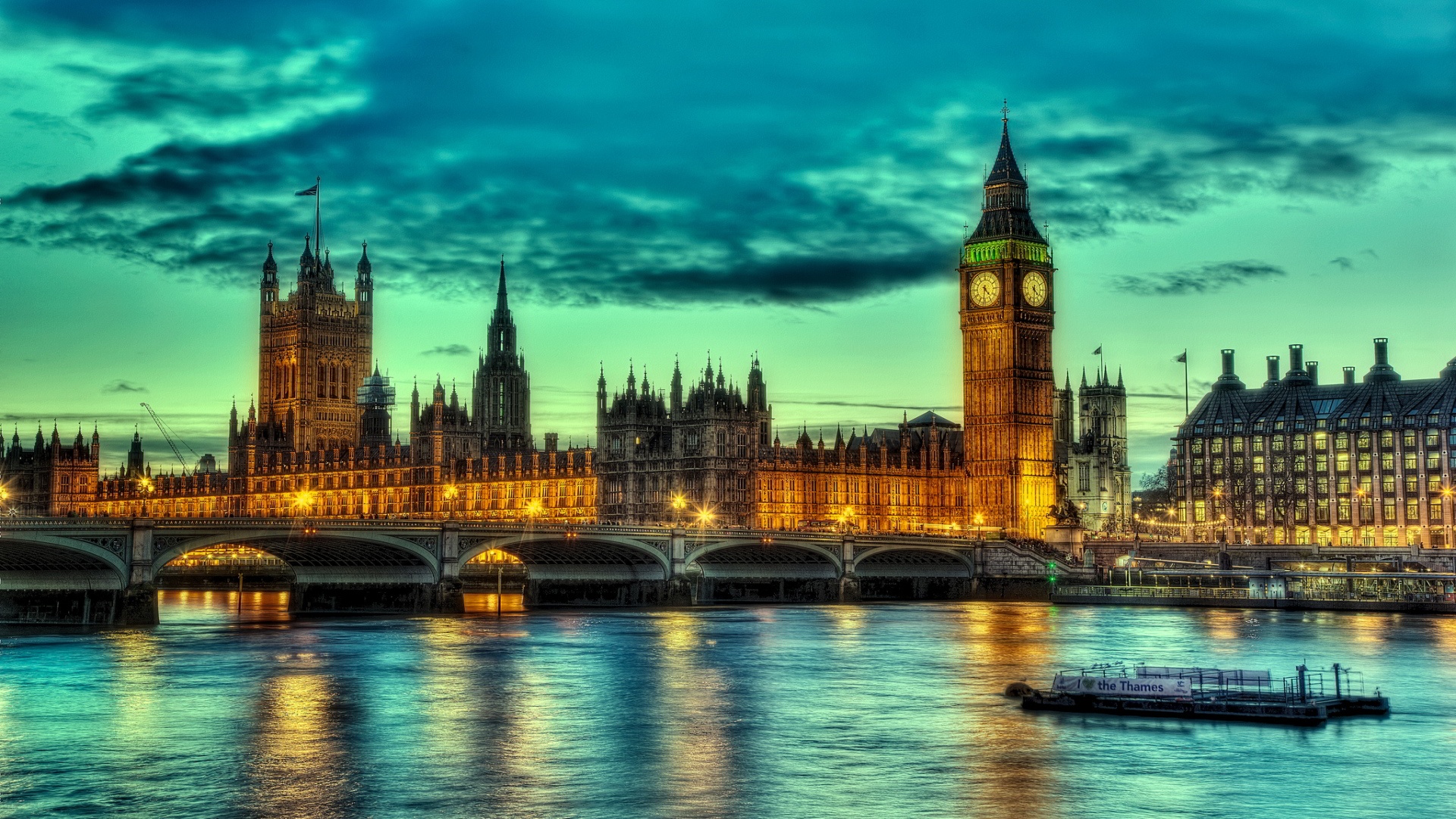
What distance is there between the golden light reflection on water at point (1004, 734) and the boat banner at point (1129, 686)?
77.1 inches

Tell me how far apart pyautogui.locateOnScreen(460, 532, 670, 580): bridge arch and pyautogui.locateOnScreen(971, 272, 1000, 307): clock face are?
60710 millimetres

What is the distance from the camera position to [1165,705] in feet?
188

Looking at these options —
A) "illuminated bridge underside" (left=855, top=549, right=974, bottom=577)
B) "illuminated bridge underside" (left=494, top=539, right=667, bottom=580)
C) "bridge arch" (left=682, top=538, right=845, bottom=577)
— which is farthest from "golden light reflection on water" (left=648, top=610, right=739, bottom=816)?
"illuminated bridge underside" (left=855, top=549, right=974, bottom=577)

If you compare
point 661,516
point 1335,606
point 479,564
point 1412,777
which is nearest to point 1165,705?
point 1412,777

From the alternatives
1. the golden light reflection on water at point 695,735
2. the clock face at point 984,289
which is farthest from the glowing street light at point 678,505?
the golden light reflection on water at point 695,735

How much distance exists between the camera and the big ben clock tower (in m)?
184

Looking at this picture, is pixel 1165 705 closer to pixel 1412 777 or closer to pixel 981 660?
Answer: pixel 1412 777

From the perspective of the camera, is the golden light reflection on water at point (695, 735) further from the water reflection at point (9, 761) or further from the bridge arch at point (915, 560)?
the bridge arch at point (915, 560)

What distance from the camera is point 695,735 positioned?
5575 cm

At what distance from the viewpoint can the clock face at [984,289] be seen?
18688 centimetres

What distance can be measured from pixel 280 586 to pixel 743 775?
480 ft

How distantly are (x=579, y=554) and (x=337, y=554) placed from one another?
20.0m

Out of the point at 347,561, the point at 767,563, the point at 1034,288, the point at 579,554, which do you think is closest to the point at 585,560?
the point at 579,554

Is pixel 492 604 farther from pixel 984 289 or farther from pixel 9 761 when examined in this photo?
pixel 9 761
